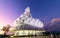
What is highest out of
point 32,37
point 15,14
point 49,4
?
point 49,4

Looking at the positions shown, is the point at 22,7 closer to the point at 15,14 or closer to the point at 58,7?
the point at 15,14

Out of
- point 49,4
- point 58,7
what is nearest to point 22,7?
Result: point 49,4

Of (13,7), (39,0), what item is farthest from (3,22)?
(39,0)

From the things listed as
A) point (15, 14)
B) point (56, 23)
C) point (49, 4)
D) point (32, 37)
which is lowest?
point (32, 37)

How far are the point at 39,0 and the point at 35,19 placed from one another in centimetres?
29

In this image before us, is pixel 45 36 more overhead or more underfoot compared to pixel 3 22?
more underfoot

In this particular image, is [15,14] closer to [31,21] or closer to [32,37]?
[31,21]

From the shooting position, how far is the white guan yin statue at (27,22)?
81.0 inches

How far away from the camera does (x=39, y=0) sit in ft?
6.93

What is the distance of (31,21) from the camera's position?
6.82 ft

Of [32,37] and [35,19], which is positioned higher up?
[35,19]

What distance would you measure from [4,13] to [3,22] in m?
0.13

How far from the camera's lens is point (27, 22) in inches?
82.0

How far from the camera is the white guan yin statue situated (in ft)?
6.75
